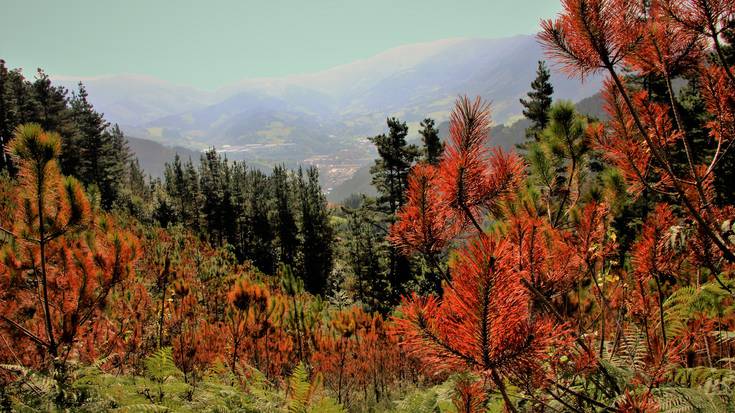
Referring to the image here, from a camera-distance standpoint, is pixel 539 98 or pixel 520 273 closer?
pixel 520 273

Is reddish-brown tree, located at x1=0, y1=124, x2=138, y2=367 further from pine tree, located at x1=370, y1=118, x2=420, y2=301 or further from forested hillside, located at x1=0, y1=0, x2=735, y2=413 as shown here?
pine tree, located at x1=370, y1=118, x2=420, y2=301

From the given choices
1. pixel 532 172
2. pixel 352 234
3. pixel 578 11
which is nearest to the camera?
pixel 578 11

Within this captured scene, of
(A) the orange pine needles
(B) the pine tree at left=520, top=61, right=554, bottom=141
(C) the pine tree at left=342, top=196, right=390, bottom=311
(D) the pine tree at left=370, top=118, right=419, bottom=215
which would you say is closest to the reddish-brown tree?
(A) the orange pine needles

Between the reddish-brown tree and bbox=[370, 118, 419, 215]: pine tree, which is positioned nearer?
the reddish-brown tree

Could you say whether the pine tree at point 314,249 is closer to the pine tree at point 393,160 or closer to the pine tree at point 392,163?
the pine tree at point 392,163

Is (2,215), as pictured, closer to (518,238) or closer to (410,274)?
(518,238)

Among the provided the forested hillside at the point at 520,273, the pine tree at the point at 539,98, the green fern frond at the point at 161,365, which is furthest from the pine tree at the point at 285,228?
the green fern frond at the point at 161,365

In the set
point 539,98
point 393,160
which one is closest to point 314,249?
point 393,160

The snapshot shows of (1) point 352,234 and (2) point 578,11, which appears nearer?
(2) point 578,11

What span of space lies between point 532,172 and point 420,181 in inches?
80.4

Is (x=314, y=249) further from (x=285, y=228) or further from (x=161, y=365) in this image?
(x=161, y=365)

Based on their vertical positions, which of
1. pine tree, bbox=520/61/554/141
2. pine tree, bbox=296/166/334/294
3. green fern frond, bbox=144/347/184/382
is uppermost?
pine tree, bbox=520/61/554/141

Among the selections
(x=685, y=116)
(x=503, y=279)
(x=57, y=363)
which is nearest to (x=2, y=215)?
(x=57, y=363)

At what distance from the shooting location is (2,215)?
736cm
